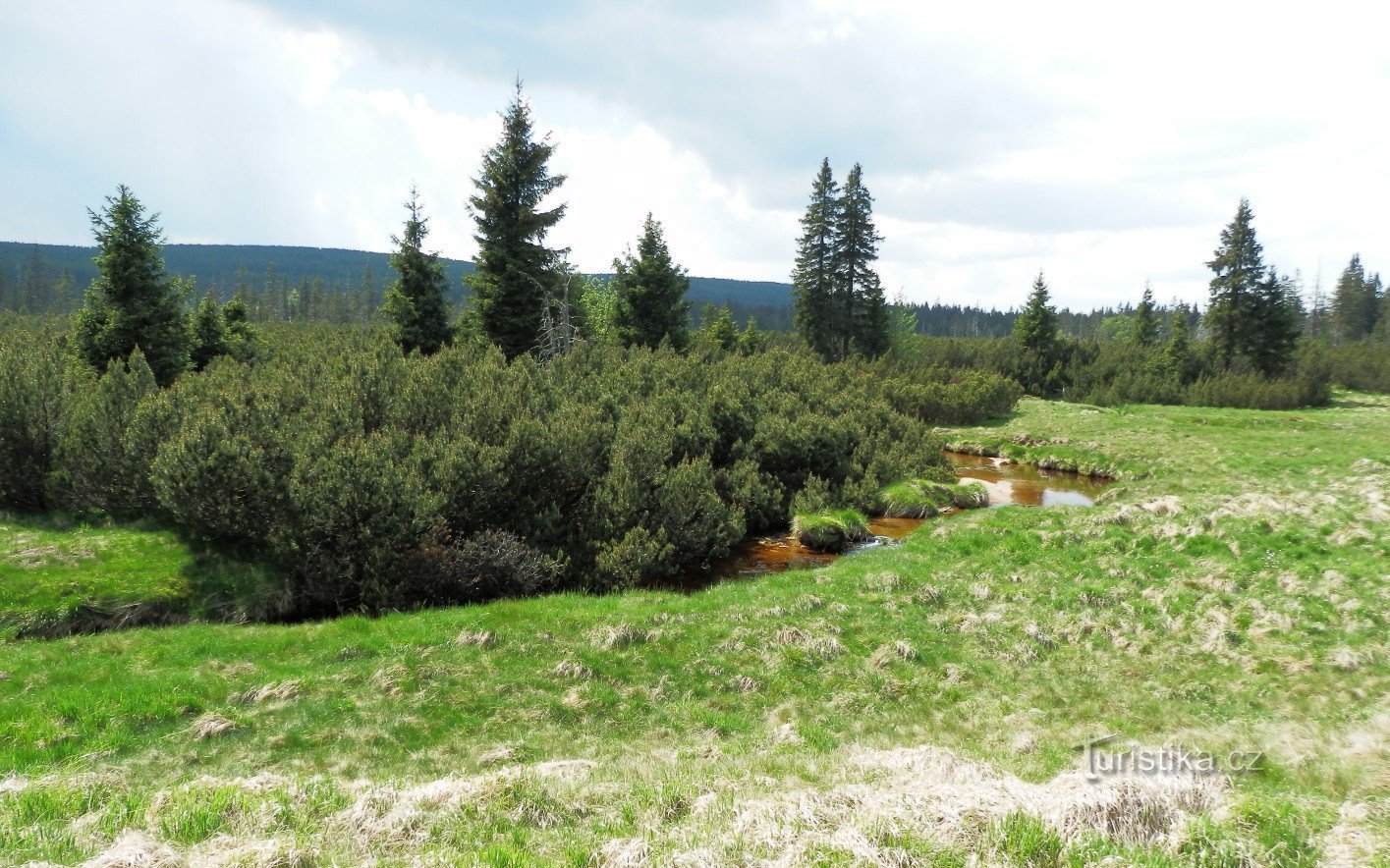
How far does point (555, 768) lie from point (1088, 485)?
3415 cm

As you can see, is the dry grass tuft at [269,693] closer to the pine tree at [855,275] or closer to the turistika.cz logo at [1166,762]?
the turistika.cz logo at [1166,762]

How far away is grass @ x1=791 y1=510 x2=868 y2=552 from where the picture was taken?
25.1m

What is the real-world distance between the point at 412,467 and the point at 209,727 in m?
8.90

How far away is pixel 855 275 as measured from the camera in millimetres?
65438

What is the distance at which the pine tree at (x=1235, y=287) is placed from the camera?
213 feet

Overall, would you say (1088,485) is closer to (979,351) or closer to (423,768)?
(423,768)

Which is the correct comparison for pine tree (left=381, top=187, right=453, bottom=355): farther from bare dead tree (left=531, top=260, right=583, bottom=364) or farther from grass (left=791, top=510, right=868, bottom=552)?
grass (left=791, top=510, right=868, bottom=552)

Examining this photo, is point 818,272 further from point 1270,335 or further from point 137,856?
point 137,856

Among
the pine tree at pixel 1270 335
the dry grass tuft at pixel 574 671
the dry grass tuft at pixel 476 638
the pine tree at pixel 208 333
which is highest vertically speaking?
the pine tree at pixel 1270 335

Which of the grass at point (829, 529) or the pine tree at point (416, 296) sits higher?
the pine tree at point (416, 296)

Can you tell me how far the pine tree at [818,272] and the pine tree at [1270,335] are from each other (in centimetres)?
4136

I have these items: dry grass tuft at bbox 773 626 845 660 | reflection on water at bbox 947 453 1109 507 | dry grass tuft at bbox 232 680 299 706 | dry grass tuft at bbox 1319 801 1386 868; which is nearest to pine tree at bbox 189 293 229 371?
dry grass tuft at bbox 232 680 299 706

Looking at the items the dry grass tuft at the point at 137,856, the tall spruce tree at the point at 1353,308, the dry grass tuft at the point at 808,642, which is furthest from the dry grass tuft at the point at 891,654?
the tall spruce tree at the point at 1353,308

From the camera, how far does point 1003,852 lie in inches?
227
